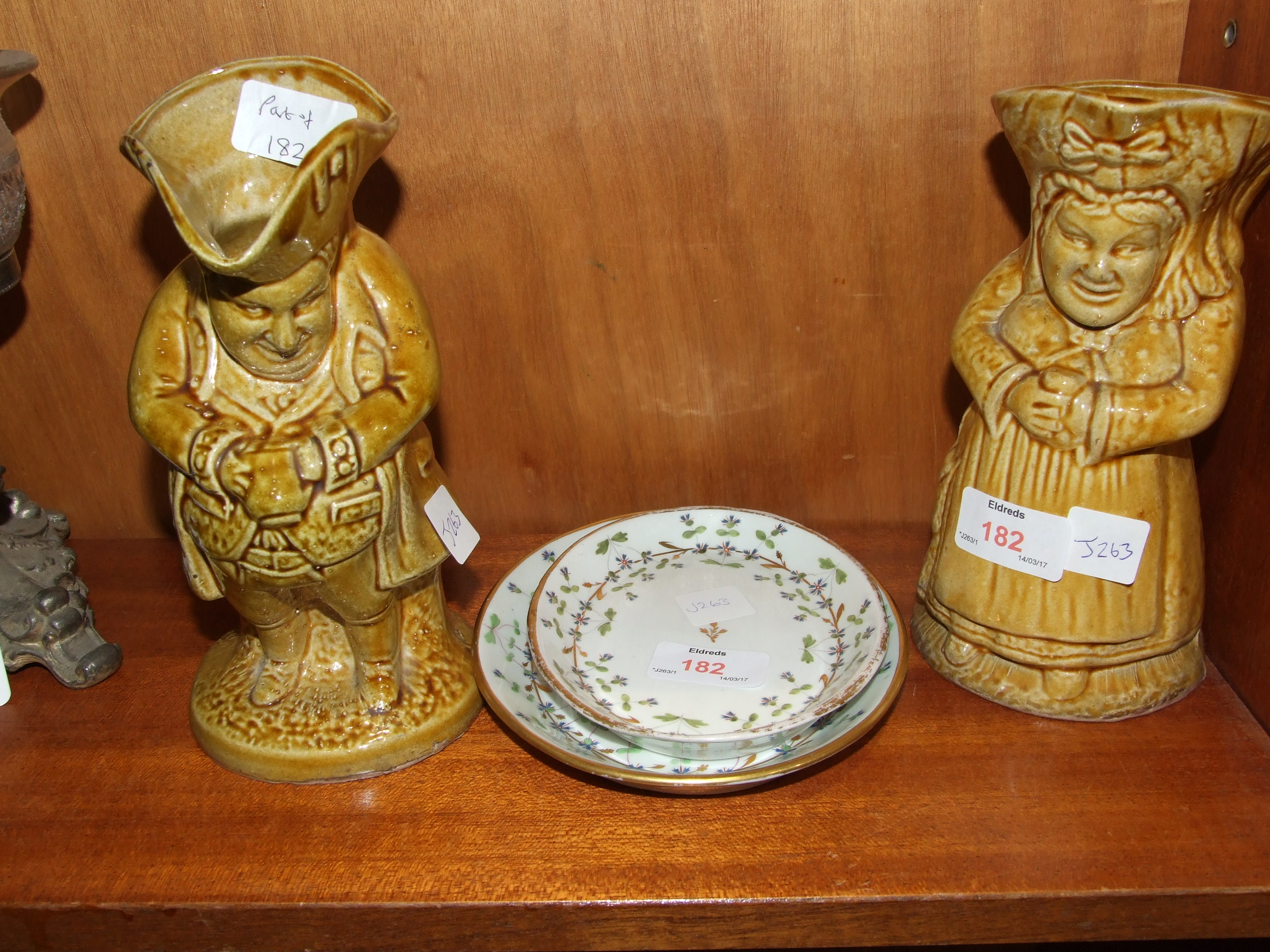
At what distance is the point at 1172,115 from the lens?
26.5 inches

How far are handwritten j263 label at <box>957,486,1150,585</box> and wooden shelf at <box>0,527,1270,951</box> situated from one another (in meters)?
0.14

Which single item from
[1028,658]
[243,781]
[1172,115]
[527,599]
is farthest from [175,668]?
[1172,115]

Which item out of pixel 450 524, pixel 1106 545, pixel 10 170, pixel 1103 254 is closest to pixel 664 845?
pixel 450 524

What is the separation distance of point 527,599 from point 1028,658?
44 cm

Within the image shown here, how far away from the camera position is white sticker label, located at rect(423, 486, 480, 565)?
833mm

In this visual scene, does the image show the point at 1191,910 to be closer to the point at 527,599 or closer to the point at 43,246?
the point at 527,599

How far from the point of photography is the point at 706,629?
94 cm

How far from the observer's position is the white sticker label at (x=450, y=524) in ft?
2.73

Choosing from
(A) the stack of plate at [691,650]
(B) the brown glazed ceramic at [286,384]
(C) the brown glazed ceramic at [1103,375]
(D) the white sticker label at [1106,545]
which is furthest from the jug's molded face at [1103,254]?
(B) the brown glazed ceramic at [286,384]

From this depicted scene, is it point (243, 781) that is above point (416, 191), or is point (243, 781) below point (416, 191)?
below

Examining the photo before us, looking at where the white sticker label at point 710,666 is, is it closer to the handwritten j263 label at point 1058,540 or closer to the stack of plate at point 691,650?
the stack of plate at point 691,650

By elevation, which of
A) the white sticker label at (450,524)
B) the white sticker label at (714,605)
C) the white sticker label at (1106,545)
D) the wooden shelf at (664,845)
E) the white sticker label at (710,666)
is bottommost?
the wooden shelf at (664,845)

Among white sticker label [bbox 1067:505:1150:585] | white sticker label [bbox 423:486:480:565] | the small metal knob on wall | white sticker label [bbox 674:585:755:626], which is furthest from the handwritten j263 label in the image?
the small metal knob on wall

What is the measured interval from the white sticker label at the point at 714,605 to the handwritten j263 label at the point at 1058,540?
22cm
